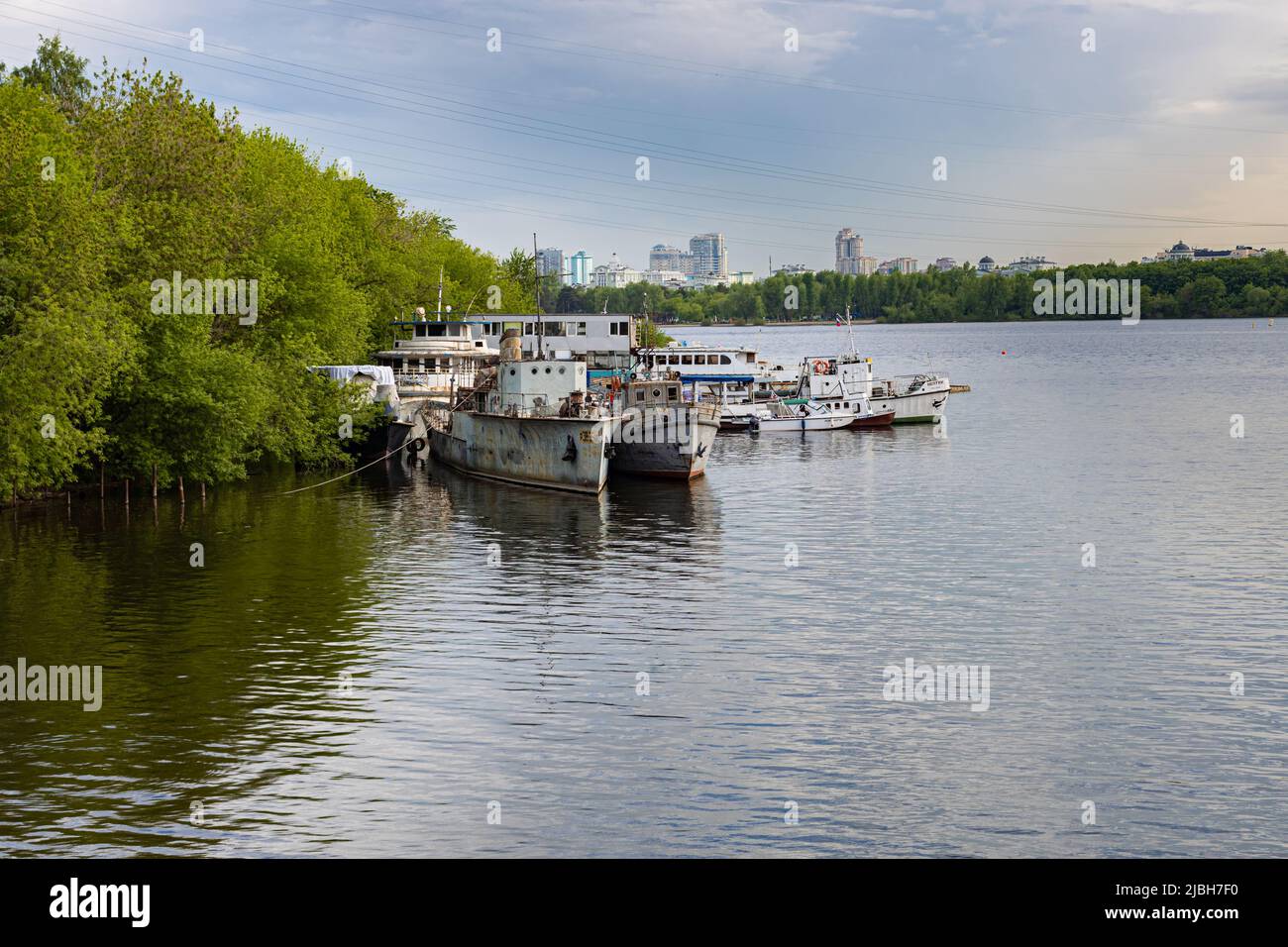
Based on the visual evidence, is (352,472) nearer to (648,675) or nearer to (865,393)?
(865,393)

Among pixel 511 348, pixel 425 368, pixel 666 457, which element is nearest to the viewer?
pixel 666 457

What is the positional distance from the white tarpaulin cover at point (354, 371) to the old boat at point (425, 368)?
230 cm

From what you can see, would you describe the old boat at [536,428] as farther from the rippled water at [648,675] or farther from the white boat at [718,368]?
the white boat at [718,368]

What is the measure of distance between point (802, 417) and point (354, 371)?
130 feet

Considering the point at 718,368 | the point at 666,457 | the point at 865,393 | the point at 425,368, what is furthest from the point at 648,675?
the point at 718,368

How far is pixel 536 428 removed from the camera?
67375 millimetres

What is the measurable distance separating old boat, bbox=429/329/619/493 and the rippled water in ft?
20.4

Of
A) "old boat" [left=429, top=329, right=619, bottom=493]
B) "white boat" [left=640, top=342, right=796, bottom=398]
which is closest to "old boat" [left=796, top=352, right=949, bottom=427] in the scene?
"white boat" [left=640, top=342, right=796, bottom=398]

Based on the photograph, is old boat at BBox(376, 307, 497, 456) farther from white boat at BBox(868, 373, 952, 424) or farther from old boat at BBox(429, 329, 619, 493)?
white boat at BBox(868, 373, 952, 424)

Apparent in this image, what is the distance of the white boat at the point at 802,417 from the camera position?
350 ft

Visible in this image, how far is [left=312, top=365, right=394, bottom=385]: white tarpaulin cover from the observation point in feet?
252

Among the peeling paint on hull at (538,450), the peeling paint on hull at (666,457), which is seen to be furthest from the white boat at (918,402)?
the peeling paint on hull at (538,450)

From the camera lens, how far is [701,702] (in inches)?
1094

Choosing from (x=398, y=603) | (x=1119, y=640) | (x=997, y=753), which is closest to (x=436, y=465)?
(x=398, y=603)
